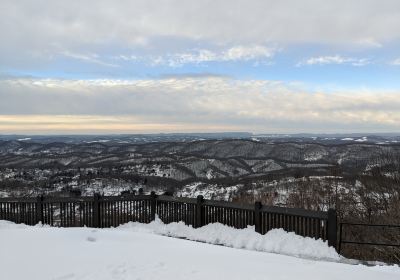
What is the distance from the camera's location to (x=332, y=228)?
1030cm

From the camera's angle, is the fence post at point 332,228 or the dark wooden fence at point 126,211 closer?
the fence post at point 332,228

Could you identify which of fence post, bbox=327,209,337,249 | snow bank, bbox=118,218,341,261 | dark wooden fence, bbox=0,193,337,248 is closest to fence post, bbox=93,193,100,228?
dark wooden fence, bbox=0,193,337,248

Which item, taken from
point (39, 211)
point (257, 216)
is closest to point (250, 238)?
point (257, 216)

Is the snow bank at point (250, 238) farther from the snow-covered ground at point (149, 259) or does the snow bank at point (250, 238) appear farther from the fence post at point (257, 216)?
the fence post at point (257, 216)

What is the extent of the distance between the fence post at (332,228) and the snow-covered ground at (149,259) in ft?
0.73

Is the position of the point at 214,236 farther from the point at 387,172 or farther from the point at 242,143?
the point at 242,143

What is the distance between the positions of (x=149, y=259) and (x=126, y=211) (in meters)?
6.29

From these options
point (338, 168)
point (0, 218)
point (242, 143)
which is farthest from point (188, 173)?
point (0, 218)

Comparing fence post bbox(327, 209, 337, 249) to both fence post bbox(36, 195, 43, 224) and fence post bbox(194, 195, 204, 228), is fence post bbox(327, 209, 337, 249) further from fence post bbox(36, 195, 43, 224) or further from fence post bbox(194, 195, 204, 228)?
fence post bbox(36, 195, 43, 224)

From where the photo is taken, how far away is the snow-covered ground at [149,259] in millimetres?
7238

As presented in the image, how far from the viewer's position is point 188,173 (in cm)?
12825

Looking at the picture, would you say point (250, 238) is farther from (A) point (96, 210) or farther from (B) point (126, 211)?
(A) point (96, 210)

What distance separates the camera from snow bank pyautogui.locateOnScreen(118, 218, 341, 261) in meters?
10.2

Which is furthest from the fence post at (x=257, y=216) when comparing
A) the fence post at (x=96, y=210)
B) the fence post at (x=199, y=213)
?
the fence post at (x=96, y=210)
